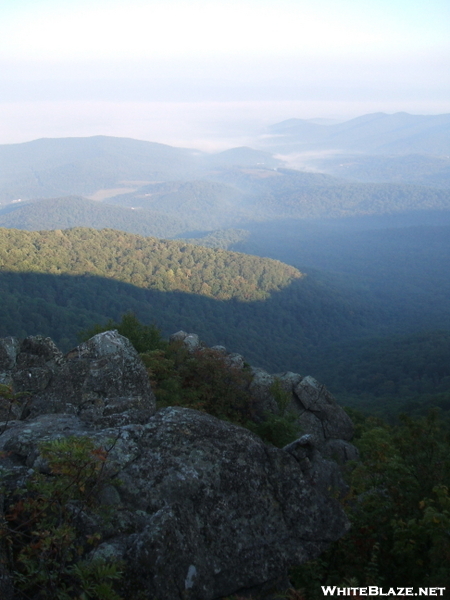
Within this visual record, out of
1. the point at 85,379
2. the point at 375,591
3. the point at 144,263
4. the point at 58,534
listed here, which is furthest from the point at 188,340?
the point at 144,263

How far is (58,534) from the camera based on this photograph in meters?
4.62

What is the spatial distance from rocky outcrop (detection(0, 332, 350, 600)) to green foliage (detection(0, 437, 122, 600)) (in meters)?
0.23

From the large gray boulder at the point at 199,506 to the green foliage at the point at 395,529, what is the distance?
31.5 inches

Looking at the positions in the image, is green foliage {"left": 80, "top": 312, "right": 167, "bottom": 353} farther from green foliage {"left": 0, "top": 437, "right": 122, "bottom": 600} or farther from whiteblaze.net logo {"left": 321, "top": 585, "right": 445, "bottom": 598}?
whiteblaze.net logo {"left": 321, "top": 585, "right": 445, "bottom": 598}

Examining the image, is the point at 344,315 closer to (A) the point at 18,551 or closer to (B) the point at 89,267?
(B) the point at 89,267

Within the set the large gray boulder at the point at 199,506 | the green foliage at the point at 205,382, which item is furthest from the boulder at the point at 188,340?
the large gray boulder at the point at 199,506

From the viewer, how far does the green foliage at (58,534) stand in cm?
461

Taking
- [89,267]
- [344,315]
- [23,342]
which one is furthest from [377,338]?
[23,342]

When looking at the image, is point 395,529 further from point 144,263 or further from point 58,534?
point 144,263

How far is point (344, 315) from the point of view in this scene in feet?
574

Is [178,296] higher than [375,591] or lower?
lower

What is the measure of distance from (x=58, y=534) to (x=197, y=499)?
1875 mm

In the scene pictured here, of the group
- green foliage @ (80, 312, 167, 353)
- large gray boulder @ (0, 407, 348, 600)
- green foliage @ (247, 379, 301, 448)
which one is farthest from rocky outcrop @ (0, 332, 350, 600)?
green foliage @ (80, 312, 167, 353)

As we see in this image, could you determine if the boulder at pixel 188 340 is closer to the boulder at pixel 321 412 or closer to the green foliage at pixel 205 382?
the green foliage at pixel 205 382
